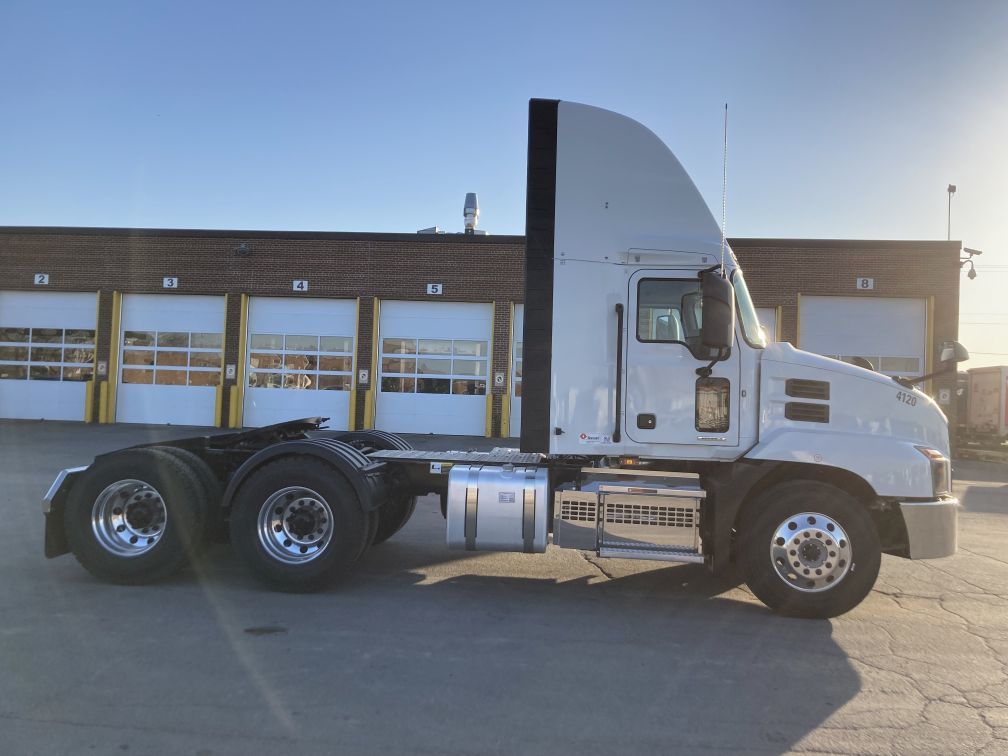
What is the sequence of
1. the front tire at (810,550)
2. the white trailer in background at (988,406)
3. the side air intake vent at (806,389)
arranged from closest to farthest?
the front tire at (810,550), the side air intake vent at (806,389), the white trailer in background at (988,406)

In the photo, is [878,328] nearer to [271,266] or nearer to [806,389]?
[806,389]

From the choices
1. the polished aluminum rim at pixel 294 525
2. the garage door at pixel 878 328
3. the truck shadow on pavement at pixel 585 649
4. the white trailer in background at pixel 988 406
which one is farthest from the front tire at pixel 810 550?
the white trailer in background at pixel 988 406

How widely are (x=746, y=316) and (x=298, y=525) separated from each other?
412 centimetres

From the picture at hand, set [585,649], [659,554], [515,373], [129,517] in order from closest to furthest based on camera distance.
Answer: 1. [585,649]
2. [659,554]
3. [129,517]
4. [515,373]

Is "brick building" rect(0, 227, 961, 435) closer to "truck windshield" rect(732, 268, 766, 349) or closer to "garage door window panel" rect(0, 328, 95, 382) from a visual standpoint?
"garage door window panel" rect(0, 328, 95, 382)

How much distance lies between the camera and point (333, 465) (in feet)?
17.9

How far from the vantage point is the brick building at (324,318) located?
1983 centimetres

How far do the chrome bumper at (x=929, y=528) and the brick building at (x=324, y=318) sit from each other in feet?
50.2

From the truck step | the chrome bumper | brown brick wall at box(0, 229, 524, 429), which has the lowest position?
the truck step

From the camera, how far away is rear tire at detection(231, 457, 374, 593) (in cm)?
539

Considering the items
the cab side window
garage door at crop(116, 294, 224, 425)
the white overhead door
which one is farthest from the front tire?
garage door at crop(116, 294, 224, 425)

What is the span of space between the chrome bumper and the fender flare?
4.15 m

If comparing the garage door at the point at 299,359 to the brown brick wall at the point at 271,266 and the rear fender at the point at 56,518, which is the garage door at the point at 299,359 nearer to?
the brown brick wall at the point at 271,266

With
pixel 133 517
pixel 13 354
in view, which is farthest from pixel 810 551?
pixel 13 354
